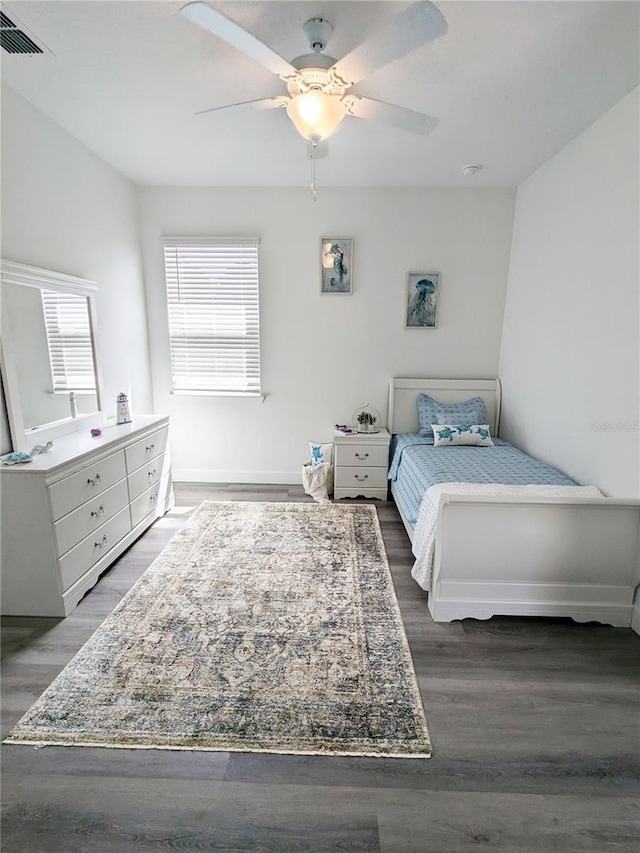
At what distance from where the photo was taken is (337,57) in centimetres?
196

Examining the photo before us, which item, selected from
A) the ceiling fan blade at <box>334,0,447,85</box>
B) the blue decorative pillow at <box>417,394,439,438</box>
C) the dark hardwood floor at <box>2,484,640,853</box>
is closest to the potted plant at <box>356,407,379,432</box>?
the blue decorative pillow at <box>417,394,439,438</box>

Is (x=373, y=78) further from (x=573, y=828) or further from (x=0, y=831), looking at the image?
(x=0, y=831)

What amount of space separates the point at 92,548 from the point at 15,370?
111 cm

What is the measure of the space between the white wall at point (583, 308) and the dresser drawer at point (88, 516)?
306 centimetres

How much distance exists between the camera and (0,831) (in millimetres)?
1214

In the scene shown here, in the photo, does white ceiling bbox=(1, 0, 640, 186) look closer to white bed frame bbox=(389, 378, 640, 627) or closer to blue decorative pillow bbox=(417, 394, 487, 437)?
blue decorative pillow bbox=(417, 394, 487, 437)

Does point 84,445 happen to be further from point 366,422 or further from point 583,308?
point 583,308

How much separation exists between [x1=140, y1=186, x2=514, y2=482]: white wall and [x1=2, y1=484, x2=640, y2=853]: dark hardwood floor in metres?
2.52

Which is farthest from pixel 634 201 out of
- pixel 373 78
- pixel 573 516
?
pixel 573 516

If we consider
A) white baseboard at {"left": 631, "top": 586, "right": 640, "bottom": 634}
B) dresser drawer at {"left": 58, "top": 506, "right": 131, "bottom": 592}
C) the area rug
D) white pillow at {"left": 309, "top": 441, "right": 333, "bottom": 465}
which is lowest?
the area rug

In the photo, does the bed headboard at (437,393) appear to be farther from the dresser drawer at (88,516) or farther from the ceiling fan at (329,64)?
the dresser drawer at (88,516)

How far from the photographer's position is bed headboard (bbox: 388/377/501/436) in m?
3.88

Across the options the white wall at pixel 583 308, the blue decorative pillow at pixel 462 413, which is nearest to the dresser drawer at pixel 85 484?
the blue decorative pillow at pixel 462 413

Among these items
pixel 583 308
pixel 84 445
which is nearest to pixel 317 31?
pixel 583 308
